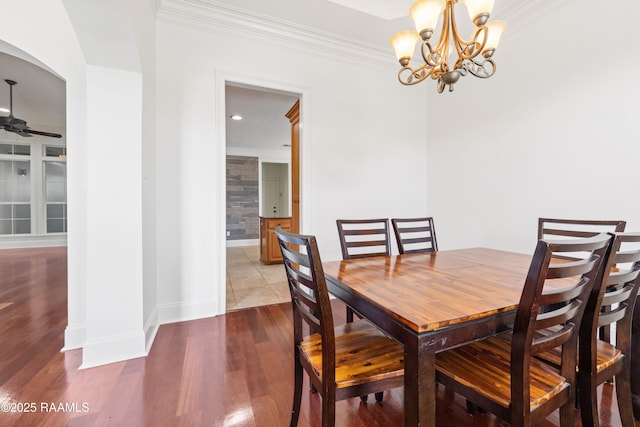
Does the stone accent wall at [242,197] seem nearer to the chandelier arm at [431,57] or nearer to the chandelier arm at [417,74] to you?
the chandelier arm at [417,74]

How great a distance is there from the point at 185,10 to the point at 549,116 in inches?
130

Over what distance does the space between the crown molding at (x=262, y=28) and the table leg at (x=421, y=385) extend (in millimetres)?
2994

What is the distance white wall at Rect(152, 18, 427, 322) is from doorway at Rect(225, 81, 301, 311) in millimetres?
269

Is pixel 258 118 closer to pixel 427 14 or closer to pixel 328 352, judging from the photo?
pixel 427 14

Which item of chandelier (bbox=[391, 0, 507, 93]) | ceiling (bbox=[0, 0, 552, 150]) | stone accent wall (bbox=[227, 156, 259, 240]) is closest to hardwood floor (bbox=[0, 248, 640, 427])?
chandelier (bbox=[391, 0, 507, 93])

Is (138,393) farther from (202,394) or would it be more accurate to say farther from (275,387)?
(275,387)

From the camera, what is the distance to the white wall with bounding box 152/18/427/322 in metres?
2.43

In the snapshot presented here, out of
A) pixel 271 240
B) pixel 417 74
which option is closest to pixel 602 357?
pixel 417 74

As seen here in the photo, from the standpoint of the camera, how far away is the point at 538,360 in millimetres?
1088

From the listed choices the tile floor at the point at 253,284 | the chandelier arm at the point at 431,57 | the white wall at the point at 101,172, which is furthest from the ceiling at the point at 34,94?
the chandelier arm at the point at 431,57

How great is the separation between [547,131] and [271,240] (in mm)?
3926

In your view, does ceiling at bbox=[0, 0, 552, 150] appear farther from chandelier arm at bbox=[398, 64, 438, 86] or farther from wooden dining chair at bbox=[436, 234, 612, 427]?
wooden dining chair at bbox=[436, 234, 612, 427]

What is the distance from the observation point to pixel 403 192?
3479 mm

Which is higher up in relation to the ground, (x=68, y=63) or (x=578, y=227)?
(x=68, y=63)
